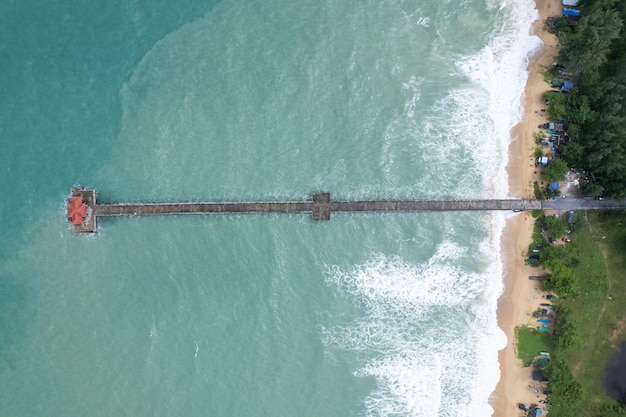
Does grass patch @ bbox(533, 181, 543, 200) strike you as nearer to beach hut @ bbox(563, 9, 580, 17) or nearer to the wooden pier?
the wooden pier

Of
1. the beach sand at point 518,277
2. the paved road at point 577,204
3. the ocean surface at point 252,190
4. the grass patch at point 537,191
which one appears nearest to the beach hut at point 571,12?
the beach sand at point 518,277

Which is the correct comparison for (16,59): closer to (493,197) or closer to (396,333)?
(396,333)

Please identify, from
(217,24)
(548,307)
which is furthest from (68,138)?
(548,307)

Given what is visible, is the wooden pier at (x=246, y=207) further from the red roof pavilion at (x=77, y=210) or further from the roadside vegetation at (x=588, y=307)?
the roadside vegetation at (x=588, y=307)

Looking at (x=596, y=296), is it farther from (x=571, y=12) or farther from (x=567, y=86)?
(x=571, y=12)

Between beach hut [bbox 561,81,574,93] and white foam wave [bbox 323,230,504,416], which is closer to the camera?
white foam wave [bbox 323,230,504,416]

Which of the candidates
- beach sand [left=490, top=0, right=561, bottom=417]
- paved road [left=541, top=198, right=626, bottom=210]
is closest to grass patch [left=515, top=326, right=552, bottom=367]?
beach sand [left=490, top=0, right=561, bottom=417]

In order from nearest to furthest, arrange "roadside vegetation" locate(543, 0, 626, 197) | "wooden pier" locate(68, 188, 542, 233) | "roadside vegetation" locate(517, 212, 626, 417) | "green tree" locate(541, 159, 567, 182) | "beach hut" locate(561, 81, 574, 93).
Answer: "roadside vegetation" locate(543, 0, 626, 197) < "wooden pier" locate(68, 188, 542, 233) < "green tree" locate(541, 159, 567, 182) < "roadside vegetation" locate(517, 212, 626, 417) < "beach hut" locate(561, 81, 574, 93)

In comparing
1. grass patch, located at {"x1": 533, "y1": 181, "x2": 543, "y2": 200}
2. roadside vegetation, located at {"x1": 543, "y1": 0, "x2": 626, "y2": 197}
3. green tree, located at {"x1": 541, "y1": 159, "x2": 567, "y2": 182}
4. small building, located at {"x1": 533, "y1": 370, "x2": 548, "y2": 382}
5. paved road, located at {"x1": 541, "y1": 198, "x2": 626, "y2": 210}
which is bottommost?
small building, located at {"x1": 533, "y1": 370, "x2": 548, "y2": 382}
